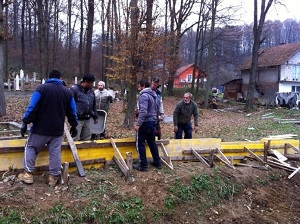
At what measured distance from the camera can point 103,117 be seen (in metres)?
7.29

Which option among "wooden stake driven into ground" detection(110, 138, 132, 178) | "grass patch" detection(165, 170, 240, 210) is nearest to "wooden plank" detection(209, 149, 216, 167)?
"grass patch" detection(165, 170, 240, 210)

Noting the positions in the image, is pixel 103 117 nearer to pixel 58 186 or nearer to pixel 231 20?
pixel 58 186

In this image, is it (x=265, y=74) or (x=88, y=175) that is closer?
(x=88, y=175)

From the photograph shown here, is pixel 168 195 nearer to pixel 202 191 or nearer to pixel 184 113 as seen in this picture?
pixel 202 191

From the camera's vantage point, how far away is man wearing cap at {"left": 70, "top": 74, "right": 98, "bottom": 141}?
20.8ft

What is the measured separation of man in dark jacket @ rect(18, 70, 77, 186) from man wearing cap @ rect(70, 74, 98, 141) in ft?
4.14

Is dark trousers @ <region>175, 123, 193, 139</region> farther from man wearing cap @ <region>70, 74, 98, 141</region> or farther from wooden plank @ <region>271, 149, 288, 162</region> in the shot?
man wearing cap @ <region>70, 74, 98, 141</region>

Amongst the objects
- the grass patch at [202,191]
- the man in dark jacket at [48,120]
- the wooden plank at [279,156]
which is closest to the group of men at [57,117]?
the man in dark jacket at [48,120]

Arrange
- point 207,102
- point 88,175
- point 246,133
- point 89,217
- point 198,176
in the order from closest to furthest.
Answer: point 89,217, point 88,175, point 198,176, point 246,133, point 207,102

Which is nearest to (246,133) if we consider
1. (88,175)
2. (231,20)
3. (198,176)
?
(198,176)

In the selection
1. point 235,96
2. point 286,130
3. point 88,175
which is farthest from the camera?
point 235,96

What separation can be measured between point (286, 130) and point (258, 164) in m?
6.62

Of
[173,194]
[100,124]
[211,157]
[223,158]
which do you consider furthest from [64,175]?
[223,158]

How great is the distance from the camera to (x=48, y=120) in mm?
4758
